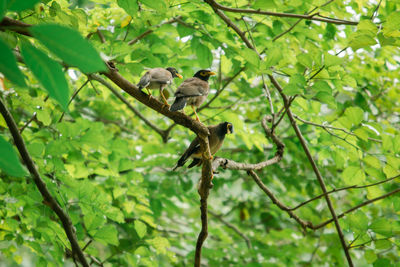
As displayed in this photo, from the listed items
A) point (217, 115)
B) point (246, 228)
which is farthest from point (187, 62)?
point (246, 228)

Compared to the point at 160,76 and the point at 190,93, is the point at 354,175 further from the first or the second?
the point at 160,76

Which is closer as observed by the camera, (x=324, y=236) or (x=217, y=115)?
(x=217, y=115)

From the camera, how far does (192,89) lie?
10.6 ft

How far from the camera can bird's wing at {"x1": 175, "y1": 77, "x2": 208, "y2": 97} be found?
314 cm

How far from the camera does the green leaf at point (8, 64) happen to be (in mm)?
816

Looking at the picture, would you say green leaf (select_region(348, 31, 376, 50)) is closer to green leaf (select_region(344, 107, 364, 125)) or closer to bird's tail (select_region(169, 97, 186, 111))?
green leaf (select_region(344, 107, 364, 125))

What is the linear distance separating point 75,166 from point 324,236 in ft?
11.3

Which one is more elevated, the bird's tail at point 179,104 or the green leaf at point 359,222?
the bird's tail at point 179,104

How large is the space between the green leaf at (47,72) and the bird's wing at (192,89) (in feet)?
7.27

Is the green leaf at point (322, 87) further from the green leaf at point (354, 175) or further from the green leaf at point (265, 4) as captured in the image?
the green leaf at point (354, 175)

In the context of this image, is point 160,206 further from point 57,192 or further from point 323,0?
point 323,0

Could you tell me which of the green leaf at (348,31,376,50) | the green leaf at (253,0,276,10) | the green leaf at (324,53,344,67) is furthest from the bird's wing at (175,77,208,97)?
the green leaf at (348,31,376,50)

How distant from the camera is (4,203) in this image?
3.15 metres

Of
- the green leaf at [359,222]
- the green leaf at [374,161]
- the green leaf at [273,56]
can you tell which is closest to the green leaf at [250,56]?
the green leaf at [273,56]
